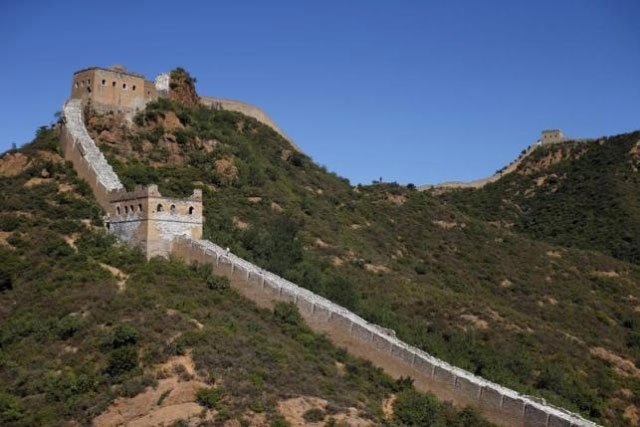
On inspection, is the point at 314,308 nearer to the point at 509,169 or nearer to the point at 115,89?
the point at 115,89

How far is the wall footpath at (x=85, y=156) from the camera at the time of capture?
3731 centimetres

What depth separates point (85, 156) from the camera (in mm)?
39594

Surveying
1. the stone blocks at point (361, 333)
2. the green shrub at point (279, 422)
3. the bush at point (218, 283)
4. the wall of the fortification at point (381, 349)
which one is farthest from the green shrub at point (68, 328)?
the stone blocks at point (361, 333)

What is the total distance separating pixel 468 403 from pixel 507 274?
2634cm

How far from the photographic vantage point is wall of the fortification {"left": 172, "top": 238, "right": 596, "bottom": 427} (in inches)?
1041

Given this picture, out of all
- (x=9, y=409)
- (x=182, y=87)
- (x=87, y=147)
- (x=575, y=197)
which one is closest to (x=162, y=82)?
(x=182, y=87)

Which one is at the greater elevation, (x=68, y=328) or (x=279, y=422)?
(x=68, y=328)

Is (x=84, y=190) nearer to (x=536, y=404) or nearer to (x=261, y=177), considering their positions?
(x=261, y=177)

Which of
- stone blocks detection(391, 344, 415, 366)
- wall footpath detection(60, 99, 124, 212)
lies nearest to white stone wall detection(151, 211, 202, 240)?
wall footpath detection(60, 99, 124, 212)

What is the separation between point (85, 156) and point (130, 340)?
15.5m

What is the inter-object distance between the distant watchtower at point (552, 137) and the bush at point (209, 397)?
71659 millimetres

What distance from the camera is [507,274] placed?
52750 mm

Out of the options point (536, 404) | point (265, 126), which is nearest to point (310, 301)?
point (536, 404)

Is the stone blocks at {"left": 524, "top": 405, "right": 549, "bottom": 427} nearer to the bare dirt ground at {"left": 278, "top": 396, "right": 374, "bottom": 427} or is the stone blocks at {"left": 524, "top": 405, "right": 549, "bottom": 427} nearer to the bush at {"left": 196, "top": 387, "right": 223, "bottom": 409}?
the bare dirt ground at {"left": 278, "top": 396, "right": 374, "bottom": 427}
